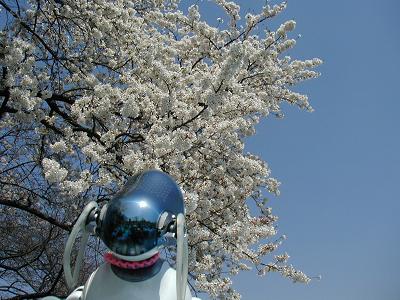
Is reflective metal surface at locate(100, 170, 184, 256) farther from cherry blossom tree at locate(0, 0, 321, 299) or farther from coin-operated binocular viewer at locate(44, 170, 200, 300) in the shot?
cherry blossom tree at locate(0, 0, 321, 299)

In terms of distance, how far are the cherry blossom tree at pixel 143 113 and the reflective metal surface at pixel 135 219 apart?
2.37m

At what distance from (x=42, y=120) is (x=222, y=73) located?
2.81 m

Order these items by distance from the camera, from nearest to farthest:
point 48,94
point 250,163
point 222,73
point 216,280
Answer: point 222,73, point 48,94, point 216,280, point 250,163

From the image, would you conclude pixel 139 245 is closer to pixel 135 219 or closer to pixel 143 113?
pixel 135 219

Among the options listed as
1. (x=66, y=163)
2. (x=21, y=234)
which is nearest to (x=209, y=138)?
(x=66, y=163)

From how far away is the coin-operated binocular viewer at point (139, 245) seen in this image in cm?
317

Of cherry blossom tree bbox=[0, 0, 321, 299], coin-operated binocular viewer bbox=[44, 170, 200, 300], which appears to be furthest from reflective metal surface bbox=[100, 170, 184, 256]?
cherry blossom tree bbox=[0, 0, 321, 299]

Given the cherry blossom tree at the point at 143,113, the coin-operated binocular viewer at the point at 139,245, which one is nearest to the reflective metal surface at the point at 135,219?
the coin-operated binocular viewer at the point at 139,245

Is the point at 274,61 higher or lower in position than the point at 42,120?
higher

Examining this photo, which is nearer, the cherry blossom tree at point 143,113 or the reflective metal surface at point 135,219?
the reflective metal surface at point 135,219

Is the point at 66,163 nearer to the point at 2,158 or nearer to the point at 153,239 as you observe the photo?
the point at 2,158

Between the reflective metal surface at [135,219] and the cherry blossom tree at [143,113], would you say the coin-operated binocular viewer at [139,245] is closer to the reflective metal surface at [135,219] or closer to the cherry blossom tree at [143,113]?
the reflective metal surface at [135,219]

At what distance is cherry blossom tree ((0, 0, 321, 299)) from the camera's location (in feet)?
21.2

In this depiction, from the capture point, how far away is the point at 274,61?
10.6 meters
